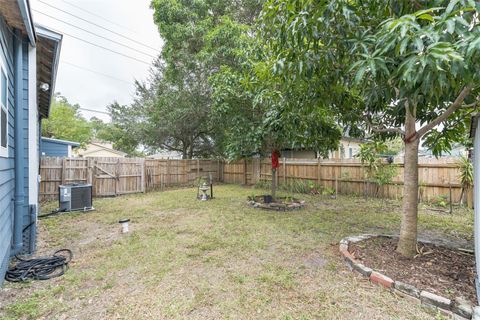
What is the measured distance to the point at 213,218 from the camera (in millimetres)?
5590

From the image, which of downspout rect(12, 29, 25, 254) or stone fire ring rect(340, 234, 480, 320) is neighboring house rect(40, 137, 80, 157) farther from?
stone fire ring rect(340, 234, 480, 320)

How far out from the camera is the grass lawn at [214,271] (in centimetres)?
218

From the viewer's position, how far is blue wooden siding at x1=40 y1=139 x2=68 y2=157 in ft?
36.0

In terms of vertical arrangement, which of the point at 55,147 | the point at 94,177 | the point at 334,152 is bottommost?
the point at 94,177

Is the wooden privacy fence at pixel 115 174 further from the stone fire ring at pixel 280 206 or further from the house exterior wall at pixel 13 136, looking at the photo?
the house exterior wall at pixel 13 136

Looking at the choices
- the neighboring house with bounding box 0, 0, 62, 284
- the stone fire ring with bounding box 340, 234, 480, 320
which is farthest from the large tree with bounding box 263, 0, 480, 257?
the neighboring house with bounding box 0, 0, 62, 284

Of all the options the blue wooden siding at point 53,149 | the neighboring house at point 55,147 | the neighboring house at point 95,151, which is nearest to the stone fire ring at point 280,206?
the neighboring house at point 55,147

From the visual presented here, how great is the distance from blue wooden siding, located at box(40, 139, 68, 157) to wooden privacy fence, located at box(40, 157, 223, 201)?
13.1ft

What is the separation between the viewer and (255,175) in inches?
477

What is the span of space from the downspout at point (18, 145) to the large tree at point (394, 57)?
3472mm

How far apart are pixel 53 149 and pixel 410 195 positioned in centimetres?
1402

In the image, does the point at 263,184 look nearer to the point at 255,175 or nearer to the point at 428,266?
the point at 255,175

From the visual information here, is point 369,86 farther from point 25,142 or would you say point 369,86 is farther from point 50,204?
point 50,204

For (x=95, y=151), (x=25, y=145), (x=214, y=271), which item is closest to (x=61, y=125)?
(x=95, y=151)
